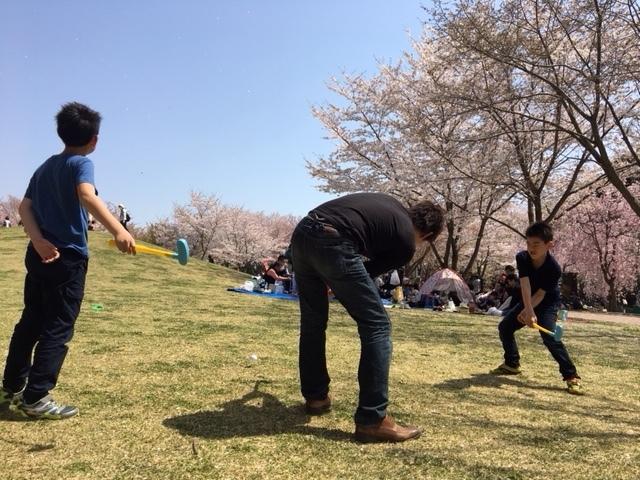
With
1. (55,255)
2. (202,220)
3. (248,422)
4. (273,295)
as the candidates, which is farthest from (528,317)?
(202,220)

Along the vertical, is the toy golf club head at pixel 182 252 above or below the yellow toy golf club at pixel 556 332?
above

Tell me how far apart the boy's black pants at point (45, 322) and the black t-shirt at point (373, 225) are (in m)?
1.33

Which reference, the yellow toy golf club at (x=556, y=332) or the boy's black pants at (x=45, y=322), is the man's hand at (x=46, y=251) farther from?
the yellow toy golf club at (x=556, y=332)

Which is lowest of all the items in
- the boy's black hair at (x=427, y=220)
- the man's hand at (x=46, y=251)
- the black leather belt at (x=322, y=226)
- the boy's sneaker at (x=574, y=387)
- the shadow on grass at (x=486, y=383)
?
the shadow on grass at (x=486, y=383)

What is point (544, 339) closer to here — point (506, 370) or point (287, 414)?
point (506, 370)

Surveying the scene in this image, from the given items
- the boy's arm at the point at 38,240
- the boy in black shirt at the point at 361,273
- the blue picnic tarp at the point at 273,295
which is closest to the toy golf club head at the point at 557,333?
the boy in black shirt at the point at 361,273

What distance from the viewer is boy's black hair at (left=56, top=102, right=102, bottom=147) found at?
2.82 meters

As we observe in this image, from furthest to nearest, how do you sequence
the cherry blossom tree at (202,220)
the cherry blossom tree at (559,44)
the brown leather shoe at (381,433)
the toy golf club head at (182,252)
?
the cherry blossom tree at (202,220) → the cherry blossom tree at (559,44) → the toy golf club head at (182,252) → the brown leather shoe at (381,433)

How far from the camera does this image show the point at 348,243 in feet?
8.81

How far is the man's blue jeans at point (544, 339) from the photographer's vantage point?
4.11 m

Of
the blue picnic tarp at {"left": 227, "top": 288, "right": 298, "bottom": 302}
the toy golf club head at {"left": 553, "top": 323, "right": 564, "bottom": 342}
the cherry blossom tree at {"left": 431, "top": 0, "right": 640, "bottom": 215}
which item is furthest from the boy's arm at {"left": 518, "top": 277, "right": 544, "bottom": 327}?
the blue picnic tarp at {"left": 227, "top": 288, "right": 298, "bottom": 302}

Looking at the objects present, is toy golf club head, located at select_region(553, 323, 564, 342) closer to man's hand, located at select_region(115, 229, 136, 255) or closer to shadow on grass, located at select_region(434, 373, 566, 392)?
shadow on grass, located at select_region(434, 373, 566, 392)

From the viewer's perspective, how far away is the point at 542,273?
14.1ft

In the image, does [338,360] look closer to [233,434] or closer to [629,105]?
[233,434]
